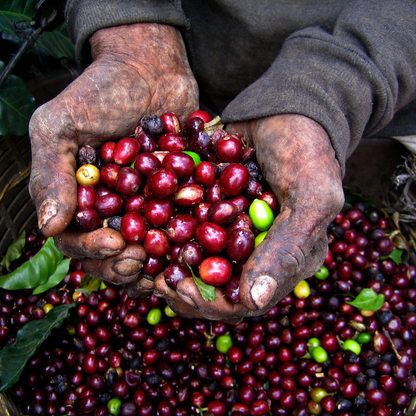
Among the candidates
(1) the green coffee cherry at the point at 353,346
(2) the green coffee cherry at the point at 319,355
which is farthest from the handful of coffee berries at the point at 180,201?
(1) the green coffee cherry at the point at 353,346

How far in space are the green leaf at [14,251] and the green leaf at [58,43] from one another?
1824 millimetres

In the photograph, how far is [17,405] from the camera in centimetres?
272

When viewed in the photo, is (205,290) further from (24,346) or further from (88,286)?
(88,286)

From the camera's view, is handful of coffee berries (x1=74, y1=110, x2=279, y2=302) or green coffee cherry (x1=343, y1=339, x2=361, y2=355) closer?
handful of coffee berries (x1=74, y1=110, x2=279, y2=302)

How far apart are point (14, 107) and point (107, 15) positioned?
109cm

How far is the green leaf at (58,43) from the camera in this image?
3.57m

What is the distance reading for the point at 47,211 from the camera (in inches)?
79.0

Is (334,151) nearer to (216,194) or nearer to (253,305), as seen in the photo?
(216,194)

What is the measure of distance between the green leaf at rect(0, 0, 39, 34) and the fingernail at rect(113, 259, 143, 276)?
2412 millimetres

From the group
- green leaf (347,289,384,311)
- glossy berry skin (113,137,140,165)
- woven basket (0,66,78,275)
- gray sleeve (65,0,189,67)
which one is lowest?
green leaf (347,289,384,311)

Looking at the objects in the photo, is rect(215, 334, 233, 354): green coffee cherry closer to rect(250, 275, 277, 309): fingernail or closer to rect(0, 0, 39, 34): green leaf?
rect(250, 275, 277, 309): fingernail

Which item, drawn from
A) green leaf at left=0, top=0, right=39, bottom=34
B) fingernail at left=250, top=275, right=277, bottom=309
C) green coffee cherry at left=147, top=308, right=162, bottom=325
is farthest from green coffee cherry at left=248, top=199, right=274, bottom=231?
green leaf at left=0, top=0, right=39, bottom=34

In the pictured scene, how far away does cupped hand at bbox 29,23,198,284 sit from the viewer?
211 centimetres

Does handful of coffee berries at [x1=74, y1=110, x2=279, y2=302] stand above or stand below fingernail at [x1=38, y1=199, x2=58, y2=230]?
below
